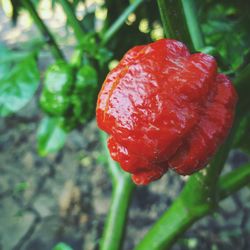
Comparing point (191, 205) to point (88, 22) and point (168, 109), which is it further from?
point (88, 22)

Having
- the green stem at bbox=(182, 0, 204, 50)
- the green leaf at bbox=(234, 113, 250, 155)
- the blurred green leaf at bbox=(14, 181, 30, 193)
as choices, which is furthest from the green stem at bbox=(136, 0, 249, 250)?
the blurred green leaf at bbox=(14, 181, 30, 193)

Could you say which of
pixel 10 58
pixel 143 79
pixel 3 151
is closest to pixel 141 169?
pixel 143 79

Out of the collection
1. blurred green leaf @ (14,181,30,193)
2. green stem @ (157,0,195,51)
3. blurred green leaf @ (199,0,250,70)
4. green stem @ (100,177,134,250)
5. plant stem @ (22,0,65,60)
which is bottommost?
blurred green leaf @ (14,181,30,193)

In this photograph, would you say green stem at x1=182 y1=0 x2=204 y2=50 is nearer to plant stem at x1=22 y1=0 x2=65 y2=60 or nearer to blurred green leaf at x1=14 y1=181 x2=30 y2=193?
plant stem at x1=22 y1=0 x2=65 y2=60

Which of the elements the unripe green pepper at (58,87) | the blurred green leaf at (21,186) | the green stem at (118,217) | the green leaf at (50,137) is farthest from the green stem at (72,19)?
the blurred green leaf at (21,186)

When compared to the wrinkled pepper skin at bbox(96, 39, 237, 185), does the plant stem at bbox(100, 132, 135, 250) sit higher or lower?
lower

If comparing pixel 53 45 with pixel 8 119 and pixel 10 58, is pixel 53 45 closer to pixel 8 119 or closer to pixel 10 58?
pixel 10 58
